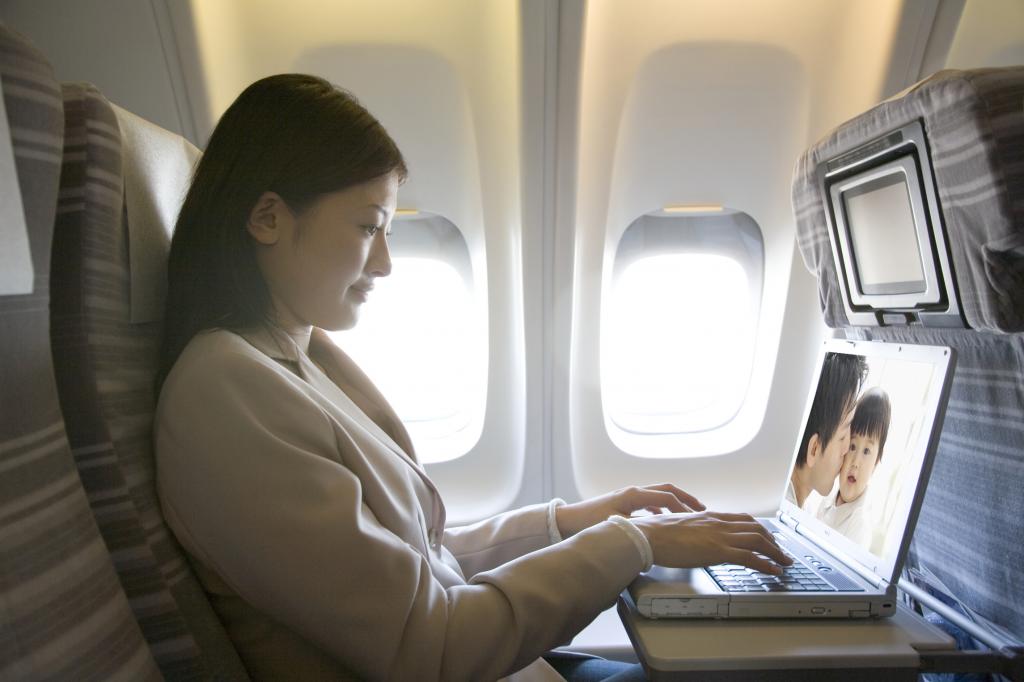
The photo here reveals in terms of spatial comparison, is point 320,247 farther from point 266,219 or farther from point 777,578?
point 777,578

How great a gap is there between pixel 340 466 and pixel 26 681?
0.37 metres

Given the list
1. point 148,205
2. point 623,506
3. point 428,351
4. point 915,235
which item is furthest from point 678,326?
point 148,205

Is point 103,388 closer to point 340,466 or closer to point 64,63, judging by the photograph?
point 340,466

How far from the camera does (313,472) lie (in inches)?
30.7

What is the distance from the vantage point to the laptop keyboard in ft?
3.26

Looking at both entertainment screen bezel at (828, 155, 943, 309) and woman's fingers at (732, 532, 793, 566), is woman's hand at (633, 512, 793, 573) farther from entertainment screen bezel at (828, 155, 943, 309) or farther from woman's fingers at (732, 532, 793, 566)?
entertainment screen bezel at (828, 155, 943, 309)

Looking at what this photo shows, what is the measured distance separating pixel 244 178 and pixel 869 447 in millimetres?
1176

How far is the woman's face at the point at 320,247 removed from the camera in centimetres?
97

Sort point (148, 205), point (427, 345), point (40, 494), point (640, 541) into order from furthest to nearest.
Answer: point (427, 345)
point (640, 541)
point (148, 205)
point (40, 494)

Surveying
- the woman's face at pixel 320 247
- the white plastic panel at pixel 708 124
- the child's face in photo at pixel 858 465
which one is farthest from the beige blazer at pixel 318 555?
the white plastic panel at pixel 708 124

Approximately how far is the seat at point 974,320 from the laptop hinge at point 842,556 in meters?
0.22

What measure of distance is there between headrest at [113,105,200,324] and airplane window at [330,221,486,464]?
1.16 meters

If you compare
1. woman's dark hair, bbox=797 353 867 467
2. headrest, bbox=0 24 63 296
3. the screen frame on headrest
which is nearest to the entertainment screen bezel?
the screen frame on headrest

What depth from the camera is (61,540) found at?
0.61m
